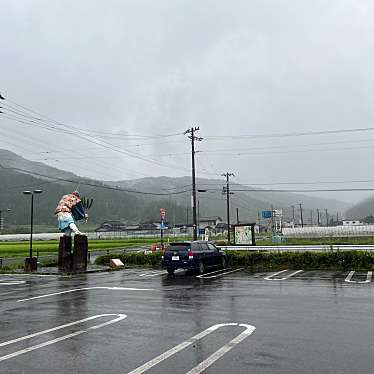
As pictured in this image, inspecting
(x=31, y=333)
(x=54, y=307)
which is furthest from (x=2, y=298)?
(x=31, y=333)

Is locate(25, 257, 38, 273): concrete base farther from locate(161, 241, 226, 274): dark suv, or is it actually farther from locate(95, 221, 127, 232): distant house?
locate(95, 221, 127, 232): distant house

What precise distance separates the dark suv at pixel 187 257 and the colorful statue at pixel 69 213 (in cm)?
799

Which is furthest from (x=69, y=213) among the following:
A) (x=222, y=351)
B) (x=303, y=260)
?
(x=222, y=351)

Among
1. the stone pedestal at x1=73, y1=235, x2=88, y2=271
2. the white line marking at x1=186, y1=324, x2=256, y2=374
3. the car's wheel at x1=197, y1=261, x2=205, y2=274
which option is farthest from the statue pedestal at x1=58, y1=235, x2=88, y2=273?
the white line marking at x1=186, y1=324, x2=256, y2=374

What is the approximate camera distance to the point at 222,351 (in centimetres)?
659

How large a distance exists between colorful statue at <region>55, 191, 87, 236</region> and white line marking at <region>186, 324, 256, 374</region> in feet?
63.9

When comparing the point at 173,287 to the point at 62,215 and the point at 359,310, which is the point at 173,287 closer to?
the point at 359,310

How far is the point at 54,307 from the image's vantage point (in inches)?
448

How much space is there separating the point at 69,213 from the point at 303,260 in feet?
48.4

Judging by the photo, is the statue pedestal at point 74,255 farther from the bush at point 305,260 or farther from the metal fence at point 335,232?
the metal fence at point 335,232

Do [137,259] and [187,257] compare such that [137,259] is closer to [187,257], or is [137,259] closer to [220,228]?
[187,257]

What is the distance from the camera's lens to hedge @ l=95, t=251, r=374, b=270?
844 inches

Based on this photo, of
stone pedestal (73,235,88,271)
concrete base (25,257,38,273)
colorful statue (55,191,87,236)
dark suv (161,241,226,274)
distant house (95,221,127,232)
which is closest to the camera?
dark suv (161,241,226,274)

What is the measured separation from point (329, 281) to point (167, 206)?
490 feet
